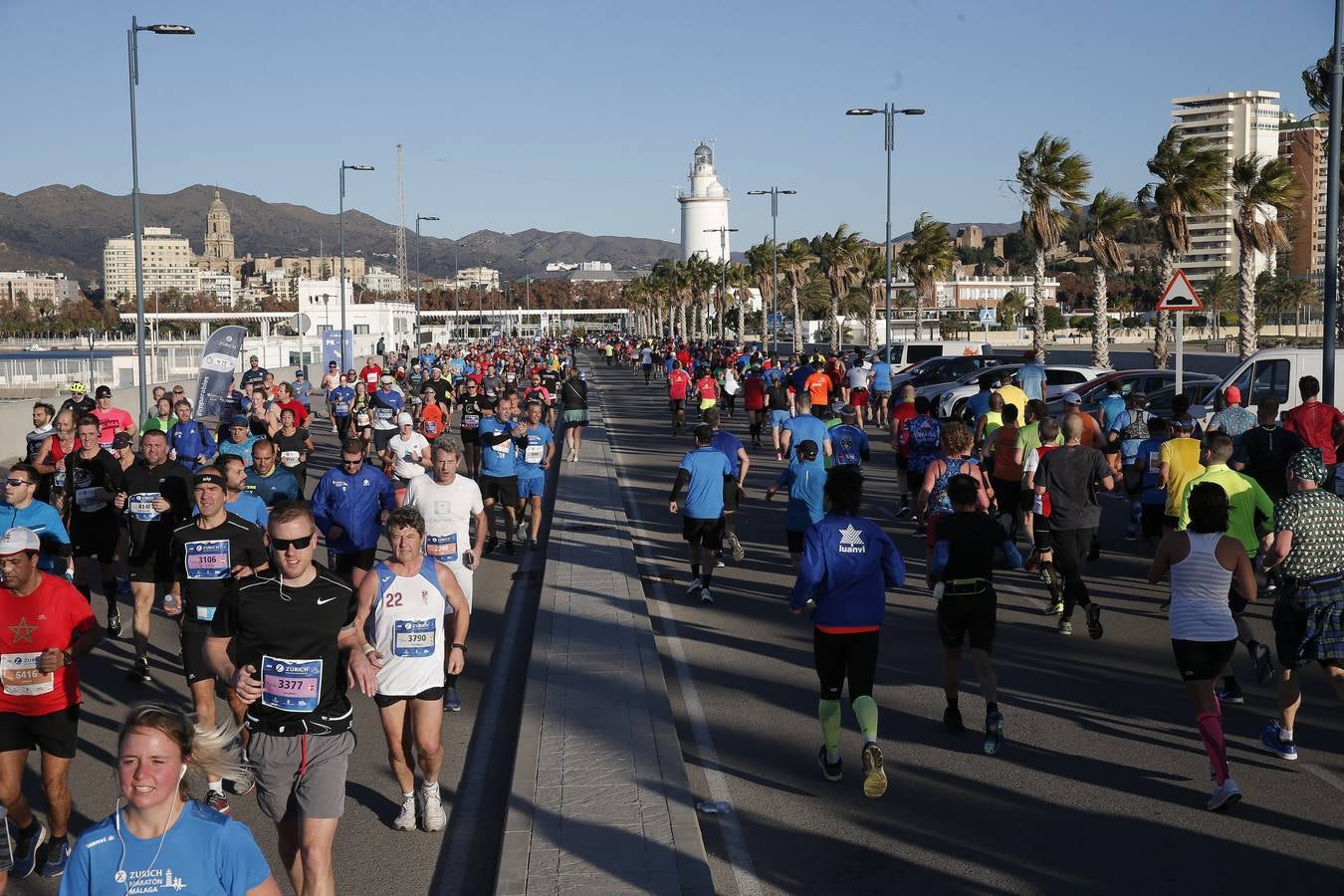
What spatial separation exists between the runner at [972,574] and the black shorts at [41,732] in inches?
184

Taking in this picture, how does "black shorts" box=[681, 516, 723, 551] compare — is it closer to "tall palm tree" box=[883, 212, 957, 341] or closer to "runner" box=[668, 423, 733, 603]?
"runner" box=[668, 423, 733, 603]

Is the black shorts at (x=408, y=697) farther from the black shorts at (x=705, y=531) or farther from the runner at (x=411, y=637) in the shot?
the black shorts at (x=705, y=531)

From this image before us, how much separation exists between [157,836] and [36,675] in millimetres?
3032

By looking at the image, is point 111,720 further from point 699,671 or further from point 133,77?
point 133,77

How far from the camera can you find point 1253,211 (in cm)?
3134

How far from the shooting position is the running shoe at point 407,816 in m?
6.79

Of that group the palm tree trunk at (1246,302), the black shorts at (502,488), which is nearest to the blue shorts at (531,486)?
the black shorts at (502,488)

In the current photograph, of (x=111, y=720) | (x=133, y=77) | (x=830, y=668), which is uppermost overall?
(x=133, y=77)

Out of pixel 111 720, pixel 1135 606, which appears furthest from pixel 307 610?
pixel 1135 606

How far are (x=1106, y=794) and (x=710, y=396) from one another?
57.6 ft

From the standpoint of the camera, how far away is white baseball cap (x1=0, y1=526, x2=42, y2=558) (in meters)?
5.84

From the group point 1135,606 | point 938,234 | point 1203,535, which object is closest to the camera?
point 1203,535

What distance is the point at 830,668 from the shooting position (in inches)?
288

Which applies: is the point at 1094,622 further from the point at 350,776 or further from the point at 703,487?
the point at 350,776
